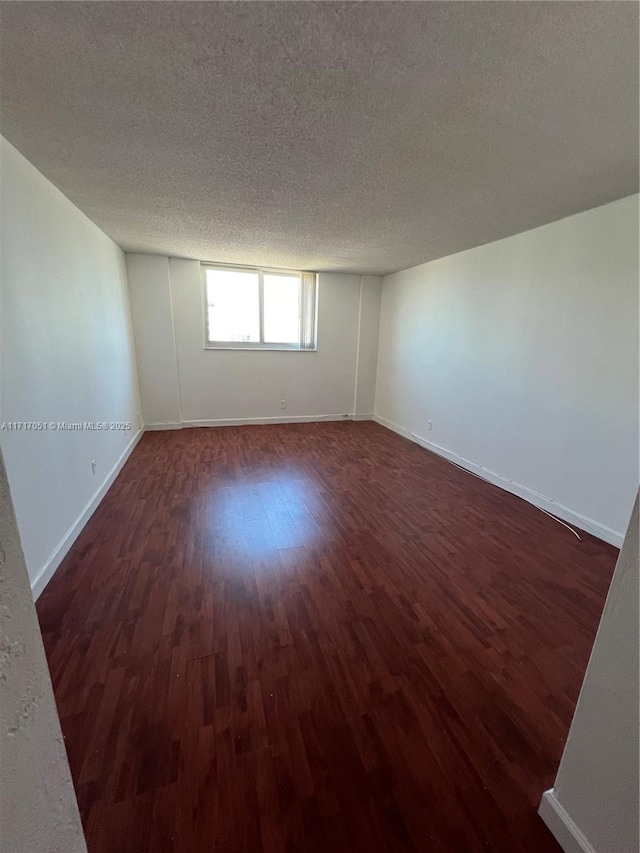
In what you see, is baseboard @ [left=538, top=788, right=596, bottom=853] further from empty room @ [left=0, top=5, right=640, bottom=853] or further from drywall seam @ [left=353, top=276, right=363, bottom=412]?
drywall seam @ [left=353, top=276, right=363, bottom=412]

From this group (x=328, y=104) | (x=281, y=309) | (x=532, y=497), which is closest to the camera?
(x=328, y=104)

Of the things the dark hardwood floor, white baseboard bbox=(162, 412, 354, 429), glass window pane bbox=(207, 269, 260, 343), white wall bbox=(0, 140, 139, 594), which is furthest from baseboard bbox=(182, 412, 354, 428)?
the dark hardwood floor

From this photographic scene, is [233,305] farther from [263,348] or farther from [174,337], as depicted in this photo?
[174,337]

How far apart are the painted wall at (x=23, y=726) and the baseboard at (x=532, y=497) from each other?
3.16 metres

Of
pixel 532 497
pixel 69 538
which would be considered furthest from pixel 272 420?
pixel 532 497

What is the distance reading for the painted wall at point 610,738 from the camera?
750mm

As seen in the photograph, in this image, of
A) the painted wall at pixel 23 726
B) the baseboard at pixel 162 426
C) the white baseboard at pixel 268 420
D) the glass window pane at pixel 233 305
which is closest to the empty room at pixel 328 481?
the painted wall at pixel 23 726

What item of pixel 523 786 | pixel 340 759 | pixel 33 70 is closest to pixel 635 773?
pixel 523 786

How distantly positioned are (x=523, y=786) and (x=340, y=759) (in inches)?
23.7

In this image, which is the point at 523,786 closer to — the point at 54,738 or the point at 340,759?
the point at 340,759

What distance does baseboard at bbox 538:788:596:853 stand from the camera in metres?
0.88

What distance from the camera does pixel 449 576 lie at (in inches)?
80.7

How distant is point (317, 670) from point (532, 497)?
252cm

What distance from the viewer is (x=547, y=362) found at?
2.82m
